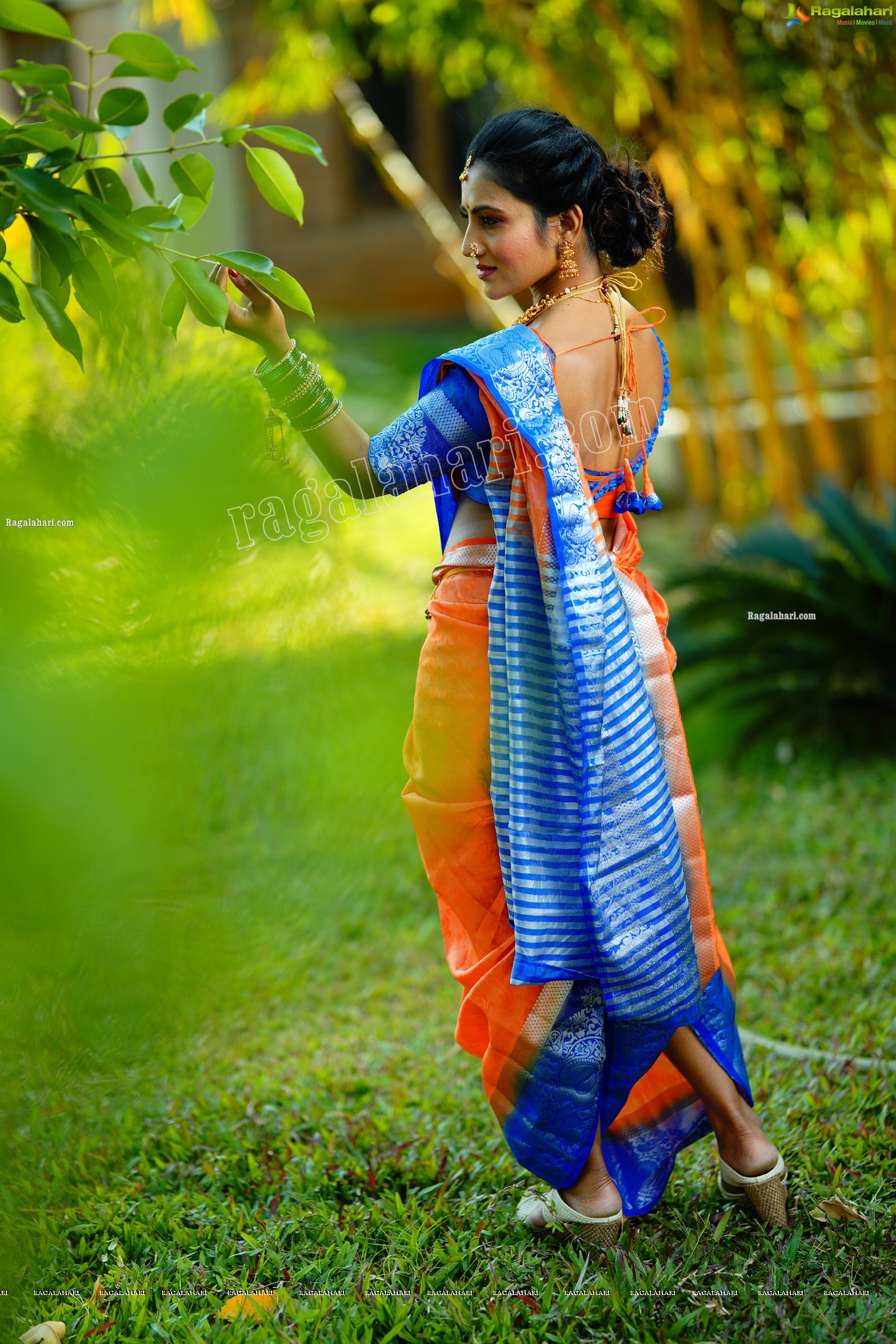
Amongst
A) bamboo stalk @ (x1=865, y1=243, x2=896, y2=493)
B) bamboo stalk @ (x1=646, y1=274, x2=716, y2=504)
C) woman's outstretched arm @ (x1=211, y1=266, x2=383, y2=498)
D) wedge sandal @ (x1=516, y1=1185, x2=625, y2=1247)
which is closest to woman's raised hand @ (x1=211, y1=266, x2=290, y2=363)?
woman's outstretched arm @ (x1=211, y1=266, x2=383, y2=498)

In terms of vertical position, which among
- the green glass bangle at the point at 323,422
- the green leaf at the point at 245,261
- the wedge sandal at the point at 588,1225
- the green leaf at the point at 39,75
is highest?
the green leaf at the point at 39,75

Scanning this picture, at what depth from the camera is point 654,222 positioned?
159 centimetres

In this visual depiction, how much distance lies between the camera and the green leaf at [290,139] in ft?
4.28

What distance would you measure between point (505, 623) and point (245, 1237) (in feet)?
3.25

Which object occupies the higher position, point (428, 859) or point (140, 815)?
point (140, 815)

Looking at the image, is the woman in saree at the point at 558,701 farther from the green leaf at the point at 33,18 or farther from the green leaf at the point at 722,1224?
the green leaf at the point at 33,18

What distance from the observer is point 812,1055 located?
2156 mm

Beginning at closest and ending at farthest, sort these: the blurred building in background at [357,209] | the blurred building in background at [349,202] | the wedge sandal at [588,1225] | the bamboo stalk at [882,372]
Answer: the wedge sandal at [588,1225] → the bamboo stalk at [882,372] → the blurred building in background at [357,209] → the blurred building in background at [349,202]

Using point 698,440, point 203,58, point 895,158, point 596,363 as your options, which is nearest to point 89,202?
point 596,363

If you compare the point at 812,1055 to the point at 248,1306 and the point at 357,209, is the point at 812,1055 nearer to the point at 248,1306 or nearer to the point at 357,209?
the point at 248,1306

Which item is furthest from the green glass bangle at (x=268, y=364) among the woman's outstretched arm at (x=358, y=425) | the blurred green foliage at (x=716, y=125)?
the blurred green foliage at (x=716, y=125)

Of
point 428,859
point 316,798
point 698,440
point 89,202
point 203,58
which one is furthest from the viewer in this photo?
point 203,58

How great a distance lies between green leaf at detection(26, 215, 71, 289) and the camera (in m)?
1.21

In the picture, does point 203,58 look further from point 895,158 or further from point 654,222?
point 654,222
